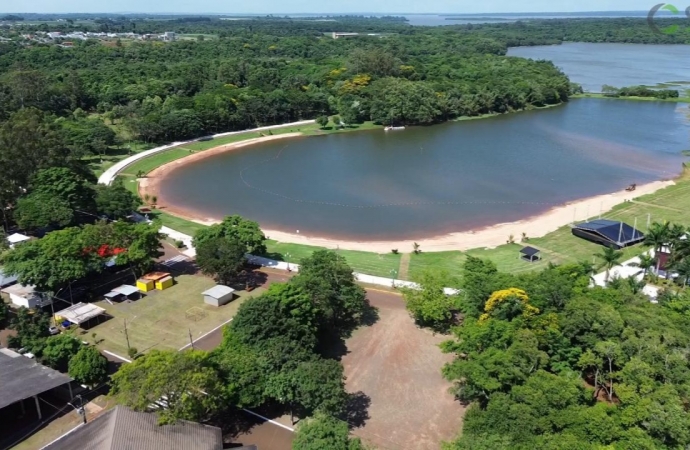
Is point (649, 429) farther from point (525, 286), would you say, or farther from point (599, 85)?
point (599, 85)

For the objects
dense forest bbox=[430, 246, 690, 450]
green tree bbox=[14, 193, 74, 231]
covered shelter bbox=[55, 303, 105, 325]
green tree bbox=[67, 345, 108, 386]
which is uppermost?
green tree bbox=[14, 193, 74, 231]

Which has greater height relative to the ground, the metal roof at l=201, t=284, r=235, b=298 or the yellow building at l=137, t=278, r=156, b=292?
the metal roof at l=201, t=284, r=235, b=298

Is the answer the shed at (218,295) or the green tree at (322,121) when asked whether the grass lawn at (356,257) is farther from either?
the green tree at (322,121)

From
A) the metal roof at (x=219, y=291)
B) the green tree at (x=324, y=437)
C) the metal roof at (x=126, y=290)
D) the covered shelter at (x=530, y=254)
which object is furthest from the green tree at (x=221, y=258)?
the covered shelter at (x=530, y=254)

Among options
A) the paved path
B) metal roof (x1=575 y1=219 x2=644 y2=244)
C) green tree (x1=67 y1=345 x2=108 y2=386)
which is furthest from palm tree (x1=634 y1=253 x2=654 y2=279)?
the paved path

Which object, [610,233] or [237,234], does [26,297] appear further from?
[610,233]

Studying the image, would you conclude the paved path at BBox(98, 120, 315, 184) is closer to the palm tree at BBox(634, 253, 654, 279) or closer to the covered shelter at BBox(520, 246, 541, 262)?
the covered shelter at BBox(520, 246, 541, 262)

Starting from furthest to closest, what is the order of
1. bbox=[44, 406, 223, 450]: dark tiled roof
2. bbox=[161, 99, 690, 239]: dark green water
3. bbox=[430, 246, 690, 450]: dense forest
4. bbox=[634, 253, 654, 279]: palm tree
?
bbox=[161, 99, 690, 239]: dark green water
bbox=[634, 253, 654, 279]: palm tree
bbox=[430, 246, 690, 450]: dense forest
bbox=[44, 406, 223, 450]: dark tiled roof
